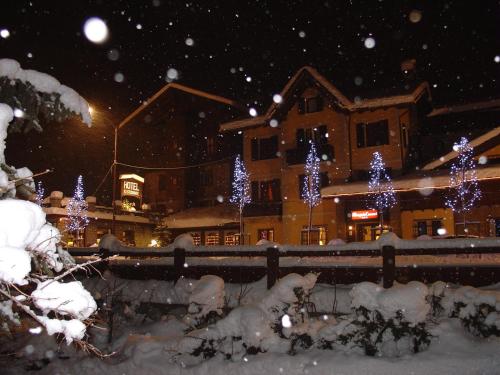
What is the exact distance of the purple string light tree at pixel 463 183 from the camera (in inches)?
907

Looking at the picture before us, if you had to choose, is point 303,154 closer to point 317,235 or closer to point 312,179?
point 312,179

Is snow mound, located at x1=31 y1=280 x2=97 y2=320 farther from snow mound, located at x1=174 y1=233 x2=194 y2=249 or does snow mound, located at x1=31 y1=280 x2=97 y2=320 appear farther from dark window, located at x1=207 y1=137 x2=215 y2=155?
dark window, located at x1=207 y1=137 x2=215 y2=155

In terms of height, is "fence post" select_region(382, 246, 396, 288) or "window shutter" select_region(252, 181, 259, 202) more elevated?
"window shutter" select_region(252, 181, 259, 202)

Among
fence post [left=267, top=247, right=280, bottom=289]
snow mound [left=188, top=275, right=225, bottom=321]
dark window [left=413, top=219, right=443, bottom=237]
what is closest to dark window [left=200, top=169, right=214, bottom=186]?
dark window [left=413, top=219, right=443, bottom=237]

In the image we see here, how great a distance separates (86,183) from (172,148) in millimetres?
9683

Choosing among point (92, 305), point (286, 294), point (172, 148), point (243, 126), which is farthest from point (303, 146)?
point (92, 305)

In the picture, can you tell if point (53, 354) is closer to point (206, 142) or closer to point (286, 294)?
point (286, 294)

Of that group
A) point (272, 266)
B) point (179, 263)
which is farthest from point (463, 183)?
point (179, 263)

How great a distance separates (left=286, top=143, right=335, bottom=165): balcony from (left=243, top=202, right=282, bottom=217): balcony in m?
3.29

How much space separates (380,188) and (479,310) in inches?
713

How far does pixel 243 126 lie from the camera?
33.7 meters

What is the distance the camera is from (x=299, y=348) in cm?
790

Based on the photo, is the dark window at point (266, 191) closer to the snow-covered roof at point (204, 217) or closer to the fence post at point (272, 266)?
the snow-covered roof at point (204, 217)

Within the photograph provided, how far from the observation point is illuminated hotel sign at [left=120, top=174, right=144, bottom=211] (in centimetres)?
3991
